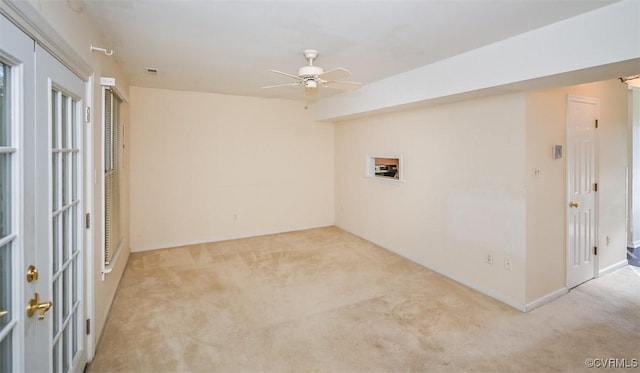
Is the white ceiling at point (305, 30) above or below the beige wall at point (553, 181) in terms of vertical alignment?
above

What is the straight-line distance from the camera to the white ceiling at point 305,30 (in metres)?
2.18

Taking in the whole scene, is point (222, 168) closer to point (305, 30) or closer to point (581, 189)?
point (305, 30)

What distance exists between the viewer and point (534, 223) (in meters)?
3.13

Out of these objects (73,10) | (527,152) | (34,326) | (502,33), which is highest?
(502,33)

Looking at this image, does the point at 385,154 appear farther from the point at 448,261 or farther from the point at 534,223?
the point at 534,223

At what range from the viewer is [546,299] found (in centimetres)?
324

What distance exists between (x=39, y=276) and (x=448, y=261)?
12.6 ft

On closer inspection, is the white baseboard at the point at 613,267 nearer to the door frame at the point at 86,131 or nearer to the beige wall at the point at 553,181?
the beige wall at the point at 553,181

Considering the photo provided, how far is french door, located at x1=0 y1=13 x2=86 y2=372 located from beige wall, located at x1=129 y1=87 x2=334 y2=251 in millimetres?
3159

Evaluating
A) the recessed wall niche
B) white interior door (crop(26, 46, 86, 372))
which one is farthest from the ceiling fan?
the recessed wall niche

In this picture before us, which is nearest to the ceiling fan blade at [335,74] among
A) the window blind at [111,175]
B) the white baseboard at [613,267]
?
the window blind at [111,175]

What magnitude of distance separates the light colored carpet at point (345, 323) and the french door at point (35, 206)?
2.95ft

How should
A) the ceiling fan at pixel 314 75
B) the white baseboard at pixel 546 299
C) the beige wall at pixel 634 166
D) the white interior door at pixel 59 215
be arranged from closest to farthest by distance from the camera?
the white interior door at pixel 59 215
the ceiling fan at pixel 314 75
the white baseboard at pixel 546 299
the beige wall at pixel 634 166

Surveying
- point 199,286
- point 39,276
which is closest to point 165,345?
point 199,286
